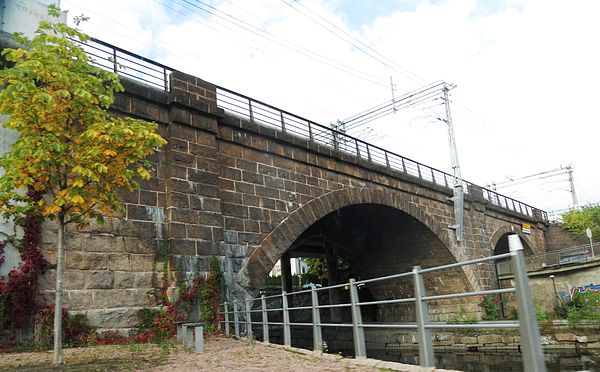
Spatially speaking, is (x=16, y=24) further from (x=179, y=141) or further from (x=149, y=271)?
→ (x=149, y=271)

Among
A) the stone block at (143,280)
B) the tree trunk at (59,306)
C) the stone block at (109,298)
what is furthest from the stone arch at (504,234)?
the tree trunk at (59,306)

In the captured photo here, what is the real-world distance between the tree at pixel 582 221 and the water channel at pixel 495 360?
22124 millimetres

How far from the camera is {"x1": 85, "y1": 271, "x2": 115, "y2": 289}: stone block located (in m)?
8.48

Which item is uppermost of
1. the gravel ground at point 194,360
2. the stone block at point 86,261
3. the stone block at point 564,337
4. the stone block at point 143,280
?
the stone block at point 86,261

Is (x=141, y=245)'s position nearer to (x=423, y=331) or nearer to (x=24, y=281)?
(x=24, y=281)

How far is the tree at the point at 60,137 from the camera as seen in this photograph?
601cm

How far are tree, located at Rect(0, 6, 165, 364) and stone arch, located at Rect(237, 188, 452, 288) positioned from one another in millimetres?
4760

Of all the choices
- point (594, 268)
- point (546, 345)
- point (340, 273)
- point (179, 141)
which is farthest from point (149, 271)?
point (594, 268)

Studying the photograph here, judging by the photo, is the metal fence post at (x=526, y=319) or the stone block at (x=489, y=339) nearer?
the metal fence post at (x=526, y=319)

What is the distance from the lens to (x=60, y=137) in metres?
6.51

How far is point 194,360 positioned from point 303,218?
692 centimetres

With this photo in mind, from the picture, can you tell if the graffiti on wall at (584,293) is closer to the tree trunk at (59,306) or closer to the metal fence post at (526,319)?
the metal fence post at (526,319)

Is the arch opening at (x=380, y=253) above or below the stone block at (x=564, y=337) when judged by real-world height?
above

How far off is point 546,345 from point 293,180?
1083 centimetres
